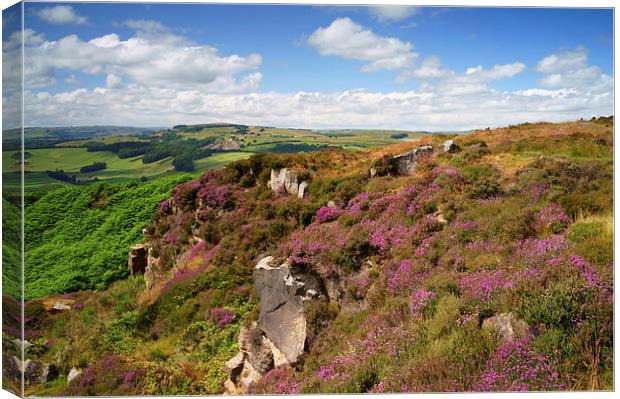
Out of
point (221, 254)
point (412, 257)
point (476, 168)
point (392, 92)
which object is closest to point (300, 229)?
point (221, 254)

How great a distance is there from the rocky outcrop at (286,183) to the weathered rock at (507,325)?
25.3 feet

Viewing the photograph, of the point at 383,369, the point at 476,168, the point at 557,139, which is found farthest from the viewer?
the point at 557,139

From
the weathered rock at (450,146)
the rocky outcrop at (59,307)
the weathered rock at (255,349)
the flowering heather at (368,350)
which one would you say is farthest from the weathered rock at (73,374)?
the weathered rock at (450,146)

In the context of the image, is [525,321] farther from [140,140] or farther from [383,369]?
[140,140]

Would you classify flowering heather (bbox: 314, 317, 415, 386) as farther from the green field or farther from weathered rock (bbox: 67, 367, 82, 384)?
the green field

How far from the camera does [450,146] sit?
1402 centimetres

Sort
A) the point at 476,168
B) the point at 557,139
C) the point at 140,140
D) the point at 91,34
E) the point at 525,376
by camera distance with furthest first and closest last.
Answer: the point at 557,139, the point at 476,168, the point at 140,140, the point at 91,34, the point at 525,376

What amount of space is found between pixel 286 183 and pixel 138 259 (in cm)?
534

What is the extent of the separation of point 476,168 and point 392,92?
3552mm

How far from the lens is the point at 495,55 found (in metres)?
9.68

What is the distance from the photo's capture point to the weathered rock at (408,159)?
44.1ft

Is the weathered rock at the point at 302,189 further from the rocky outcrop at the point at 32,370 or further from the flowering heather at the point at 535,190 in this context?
the rocky outcrop at the point at 32,370

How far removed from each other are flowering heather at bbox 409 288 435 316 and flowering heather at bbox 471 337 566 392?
156cm

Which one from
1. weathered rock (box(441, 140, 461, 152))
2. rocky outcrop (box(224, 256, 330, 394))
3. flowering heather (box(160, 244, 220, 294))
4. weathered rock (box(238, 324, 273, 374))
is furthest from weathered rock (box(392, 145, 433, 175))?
weathered rock (box(238, 324, 273, 374))
